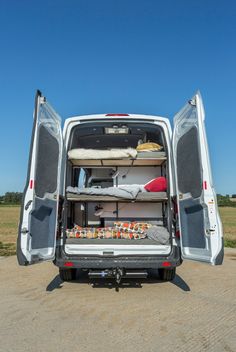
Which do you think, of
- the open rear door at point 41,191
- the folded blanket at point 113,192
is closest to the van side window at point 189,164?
the folded blanket at point 113,192

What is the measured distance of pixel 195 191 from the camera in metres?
4.22

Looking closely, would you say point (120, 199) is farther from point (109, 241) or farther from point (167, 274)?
point (167, 274)

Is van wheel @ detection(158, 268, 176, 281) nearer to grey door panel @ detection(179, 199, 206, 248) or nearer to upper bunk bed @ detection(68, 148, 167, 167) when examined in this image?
grey door panel @ detection(179, 199, 206, 248)

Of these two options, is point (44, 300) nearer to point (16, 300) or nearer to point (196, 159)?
point (16, 300)

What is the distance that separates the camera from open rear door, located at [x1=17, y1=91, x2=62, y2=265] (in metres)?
3.96

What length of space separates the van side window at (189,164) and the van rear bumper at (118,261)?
36.2 inches

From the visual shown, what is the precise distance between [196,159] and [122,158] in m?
1.35

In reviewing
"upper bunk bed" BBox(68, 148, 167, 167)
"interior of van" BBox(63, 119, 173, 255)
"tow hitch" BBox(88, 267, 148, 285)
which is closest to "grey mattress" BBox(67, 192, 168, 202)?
"interior of van" BBox(63, 119, 173, 255)

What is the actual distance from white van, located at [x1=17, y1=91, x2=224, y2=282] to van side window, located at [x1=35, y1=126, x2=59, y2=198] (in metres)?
0.01

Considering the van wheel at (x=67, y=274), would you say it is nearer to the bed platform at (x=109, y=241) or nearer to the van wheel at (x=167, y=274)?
the bed platform at (x=109, y=241)

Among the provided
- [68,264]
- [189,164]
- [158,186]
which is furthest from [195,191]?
[68,264]

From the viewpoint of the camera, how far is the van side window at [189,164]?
4.20 m

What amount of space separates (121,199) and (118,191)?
0.46ft

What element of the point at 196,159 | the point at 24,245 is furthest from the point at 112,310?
the point at 196,159
